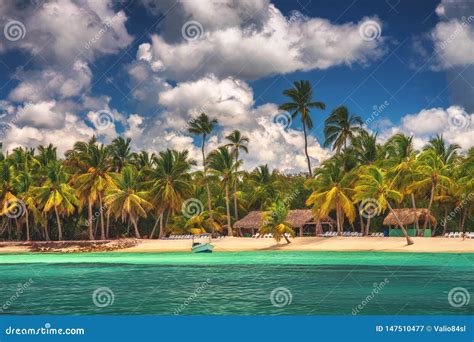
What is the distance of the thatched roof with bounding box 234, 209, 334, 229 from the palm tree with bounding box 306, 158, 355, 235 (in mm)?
4521

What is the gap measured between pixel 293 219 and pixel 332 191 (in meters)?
9.21

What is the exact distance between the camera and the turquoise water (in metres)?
16.7

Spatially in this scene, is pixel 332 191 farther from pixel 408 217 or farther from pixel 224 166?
pixel 224 166

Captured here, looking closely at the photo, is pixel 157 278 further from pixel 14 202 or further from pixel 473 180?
pixel 14 202

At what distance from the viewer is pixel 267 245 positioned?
→ 47.4 m

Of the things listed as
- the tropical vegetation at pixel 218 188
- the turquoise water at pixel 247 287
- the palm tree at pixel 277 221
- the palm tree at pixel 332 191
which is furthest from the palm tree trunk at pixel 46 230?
the palm tree at pixel 332 191

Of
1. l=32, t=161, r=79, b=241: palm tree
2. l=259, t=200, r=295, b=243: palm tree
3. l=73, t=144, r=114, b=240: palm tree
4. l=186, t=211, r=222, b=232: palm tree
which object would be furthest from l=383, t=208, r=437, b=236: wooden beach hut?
l=32, t=161, r=79, b=241: palm tree

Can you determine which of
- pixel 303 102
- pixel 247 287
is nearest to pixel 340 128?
pixel 303 102

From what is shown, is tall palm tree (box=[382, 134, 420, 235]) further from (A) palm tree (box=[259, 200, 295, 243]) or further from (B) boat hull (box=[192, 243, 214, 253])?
(B) boat hull (box=[192, 243, 214, 253])

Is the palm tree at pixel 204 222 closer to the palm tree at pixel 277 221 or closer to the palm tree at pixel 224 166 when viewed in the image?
the palm tree at pixel 224 166

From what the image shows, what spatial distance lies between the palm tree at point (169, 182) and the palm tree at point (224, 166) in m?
3.87

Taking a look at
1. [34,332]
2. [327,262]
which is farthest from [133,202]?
[34,332]

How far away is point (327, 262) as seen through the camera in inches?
1328

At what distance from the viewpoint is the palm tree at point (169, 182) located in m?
57.3
